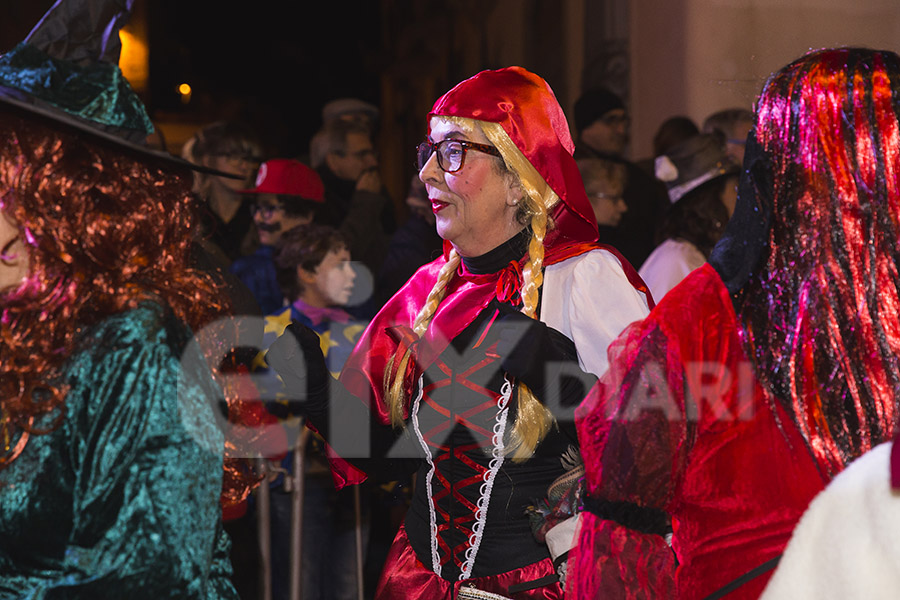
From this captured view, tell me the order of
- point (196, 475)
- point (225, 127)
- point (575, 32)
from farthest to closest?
point (575, 32), point (225, 127), point (196, 475)

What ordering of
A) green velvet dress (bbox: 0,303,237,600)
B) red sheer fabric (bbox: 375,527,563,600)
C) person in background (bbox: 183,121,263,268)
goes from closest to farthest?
green velvet dress (bbox: 0,303,237,600) < red sheer fabric (bbox: 375,527,563,600) < person in background (bbox: 183,121,263,268)

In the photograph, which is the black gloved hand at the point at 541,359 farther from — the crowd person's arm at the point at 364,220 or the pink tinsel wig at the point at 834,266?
the crowd person's arm at the point at 364,220

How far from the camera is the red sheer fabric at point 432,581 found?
83.9 inches

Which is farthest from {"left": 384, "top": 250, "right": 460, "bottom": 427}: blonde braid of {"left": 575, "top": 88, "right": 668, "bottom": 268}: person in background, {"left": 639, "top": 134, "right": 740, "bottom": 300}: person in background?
{"left": 575, "top": 88, "right": 668, "bottom": 268}: person in background

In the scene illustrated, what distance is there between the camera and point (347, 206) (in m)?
5.60

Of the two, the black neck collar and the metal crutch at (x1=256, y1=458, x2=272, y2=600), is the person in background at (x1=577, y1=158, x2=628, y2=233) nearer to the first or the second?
the metal crutch at (x1=256, y1=458, x2=272, y2=600)

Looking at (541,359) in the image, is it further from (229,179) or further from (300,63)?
(300,63)

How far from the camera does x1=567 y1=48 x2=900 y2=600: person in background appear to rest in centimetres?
146

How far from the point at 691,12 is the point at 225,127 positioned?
3020 mm

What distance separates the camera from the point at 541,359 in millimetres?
2053

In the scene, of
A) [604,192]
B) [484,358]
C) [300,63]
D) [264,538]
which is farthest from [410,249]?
[300,63]

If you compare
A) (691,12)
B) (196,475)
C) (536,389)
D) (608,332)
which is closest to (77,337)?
(196,475)

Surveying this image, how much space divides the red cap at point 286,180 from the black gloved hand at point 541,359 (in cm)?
280

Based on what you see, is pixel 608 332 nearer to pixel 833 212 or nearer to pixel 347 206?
pixel 833 212
